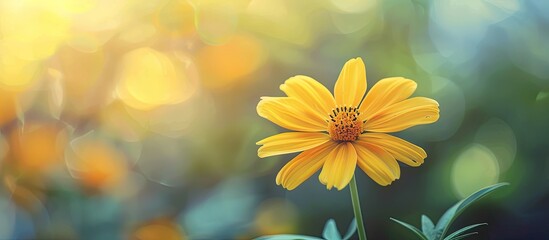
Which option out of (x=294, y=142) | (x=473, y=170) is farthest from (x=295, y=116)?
(x=473, y=170)

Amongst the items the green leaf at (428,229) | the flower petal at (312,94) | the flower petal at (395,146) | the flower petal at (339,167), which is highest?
the flower petal at (312,94)

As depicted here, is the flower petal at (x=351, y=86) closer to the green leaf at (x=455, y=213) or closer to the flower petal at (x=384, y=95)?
the flower petal at (x=384, y=95)

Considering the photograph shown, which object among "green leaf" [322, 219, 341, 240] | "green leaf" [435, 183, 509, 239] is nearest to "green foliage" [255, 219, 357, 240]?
"green leaf" [322, 219, 341, 240]

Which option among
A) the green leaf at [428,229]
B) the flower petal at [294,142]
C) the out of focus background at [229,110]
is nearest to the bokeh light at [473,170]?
the out of focus background at [229,110]

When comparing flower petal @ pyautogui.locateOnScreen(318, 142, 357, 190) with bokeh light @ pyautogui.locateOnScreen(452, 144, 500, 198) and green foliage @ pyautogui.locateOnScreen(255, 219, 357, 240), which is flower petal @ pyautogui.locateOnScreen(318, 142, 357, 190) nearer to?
green foliage @ pyautogui.locateOnScreen(255, 219, 357, 240)

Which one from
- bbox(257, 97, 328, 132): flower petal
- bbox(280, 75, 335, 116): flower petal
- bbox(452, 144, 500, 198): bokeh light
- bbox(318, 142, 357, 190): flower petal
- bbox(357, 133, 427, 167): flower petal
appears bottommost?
bbox(318, 142, 357, 190): flower petal

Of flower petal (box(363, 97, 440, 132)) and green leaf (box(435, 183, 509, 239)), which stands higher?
flower petal (box(363, 97, 440, 132))
